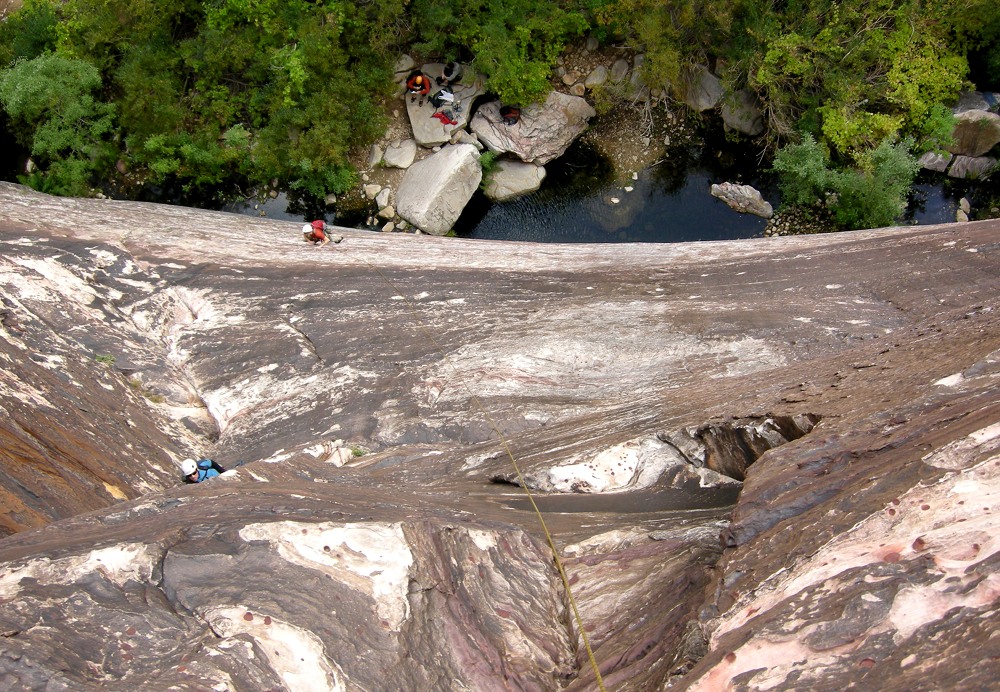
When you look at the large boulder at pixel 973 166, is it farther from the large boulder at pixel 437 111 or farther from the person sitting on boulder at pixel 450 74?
the person sitting on boulder at pixel 450 74

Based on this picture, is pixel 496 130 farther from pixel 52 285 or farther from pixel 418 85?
pixel 52 285

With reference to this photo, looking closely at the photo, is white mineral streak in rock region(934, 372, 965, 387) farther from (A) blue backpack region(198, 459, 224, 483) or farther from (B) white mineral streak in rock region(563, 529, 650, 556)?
(A) blue backpack region(198, 459, 224, 483)

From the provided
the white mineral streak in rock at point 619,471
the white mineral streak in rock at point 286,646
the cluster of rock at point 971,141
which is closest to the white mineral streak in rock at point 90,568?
the white mineral streak in rock at point 286,646

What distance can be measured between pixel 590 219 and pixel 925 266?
23.8 ft

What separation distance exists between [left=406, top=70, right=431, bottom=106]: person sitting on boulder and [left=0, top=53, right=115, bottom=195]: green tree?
5994mm

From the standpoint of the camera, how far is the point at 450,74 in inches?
558

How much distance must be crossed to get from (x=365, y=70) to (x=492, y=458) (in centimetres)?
1019

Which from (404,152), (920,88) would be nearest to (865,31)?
(920,88)

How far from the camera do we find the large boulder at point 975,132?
41.4ft

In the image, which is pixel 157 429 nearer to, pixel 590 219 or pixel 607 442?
pixel 607 442

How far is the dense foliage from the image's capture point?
12.4 m

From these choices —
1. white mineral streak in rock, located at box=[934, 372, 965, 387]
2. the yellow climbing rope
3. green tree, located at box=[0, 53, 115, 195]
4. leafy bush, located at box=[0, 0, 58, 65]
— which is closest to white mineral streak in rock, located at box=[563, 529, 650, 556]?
the yellow climbing rope

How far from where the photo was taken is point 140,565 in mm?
4301

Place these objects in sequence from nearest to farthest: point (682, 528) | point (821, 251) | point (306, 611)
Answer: point (306, 611), point (682, 528), point (821, 251)
